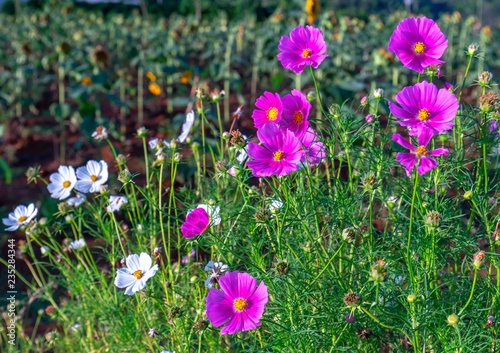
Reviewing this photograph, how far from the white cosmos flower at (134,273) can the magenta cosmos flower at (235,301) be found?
0.18m

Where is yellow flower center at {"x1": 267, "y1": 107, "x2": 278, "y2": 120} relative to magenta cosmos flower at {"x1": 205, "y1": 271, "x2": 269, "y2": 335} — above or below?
above

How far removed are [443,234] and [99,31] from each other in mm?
5501

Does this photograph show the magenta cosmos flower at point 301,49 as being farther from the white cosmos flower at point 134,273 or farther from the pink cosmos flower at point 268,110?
the white cosmos flower at point 134,273

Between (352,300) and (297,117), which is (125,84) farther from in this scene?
(352,300)

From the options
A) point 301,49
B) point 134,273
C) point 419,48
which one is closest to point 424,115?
point 419,48

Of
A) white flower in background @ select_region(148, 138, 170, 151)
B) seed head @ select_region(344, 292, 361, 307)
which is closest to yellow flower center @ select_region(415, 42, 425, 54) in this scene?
seed head @ select_region(344, 292, 361, 307)

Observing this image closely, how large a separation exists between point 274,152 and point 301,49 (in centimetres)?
25

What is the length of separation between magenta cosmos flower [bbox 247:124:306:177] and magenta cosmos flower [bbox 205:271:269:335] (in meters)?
0.17

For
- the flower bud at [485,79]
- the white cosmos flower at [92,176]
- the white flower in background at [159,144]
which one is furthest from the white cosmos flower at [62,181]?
the flower bud at [485,79]

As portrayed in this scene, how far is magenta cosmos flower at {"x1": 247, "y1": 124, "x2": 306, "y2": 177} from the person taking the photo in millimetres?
732

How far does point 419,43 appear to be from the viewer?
2.71ft

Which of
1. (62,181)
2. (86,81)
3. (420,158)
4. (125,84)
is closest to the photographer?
(420,158)

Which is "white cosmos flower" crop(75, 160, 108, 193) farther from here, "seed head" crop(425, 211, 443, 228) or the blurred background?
the blurred background

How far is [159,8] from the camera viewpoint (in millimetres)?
10641
